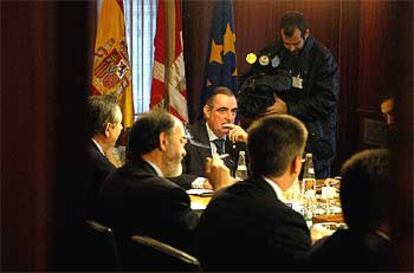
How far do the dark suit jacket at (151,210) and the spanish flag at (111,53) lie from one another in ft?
7.52

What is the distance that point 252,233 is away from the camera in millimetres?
1826

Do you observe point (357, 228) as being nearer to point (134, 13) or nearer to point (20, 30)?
point (20, 30)

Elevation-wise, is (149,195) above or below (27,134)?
below

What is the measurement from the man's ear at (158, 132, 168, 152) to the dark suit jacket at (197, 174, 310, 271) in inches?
25.2

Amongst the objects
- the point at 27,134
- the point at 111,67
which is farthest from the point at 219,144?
the point at 27,134

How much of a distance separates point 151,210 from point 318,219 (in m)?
0.80

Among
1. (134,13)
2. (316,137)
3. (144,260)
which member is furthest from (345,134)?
(144,260)

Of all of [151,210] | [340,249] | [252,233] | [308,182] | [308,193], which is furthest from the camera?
[308,182]

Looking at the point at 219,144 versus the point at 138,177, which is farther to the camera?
the point at 219,144

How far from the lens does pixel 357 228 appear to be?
5.50 feet

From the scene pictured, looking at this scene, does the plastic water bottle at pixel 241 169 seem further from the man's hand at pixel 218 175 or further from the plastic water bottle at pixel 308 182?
the man's hand at pixel 218 175

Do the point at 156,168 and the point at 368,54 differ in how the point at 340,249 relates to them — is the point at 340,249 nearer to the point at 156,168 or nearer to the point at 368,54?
the point at 156,168

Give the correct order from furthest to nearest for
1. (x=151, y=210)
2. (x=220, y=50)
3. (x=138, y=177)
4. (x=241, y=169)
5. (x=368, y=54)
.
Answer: (x=368, y=54)
(x=220, y=50)
(x=241, y=169)
(x=138, y=177)
(x=151, y=210)

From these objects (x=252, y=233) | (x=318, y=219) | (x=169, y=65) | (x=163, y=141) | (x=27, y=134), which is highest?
(x=27, y=134)
